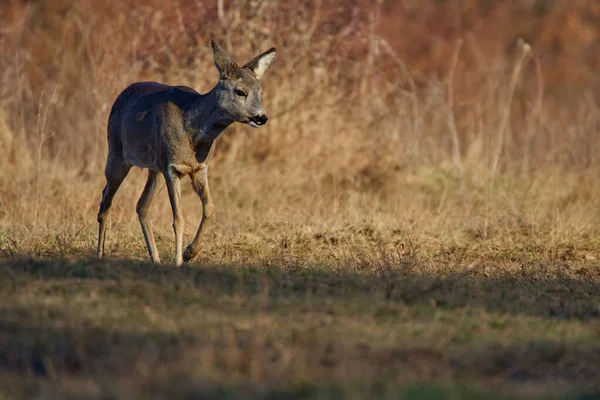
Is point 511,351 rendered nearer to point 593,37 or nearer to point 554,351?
point 554,351

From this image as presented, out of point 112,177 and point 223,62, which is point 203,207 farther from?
point 223,62

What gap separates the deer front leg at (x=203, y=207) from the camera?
9.90 meters

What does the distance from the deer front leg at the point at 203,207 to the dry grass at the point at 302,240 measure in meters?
0.20

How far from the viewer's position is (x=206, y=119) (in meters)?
9.96

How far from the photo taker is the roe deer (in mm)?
9938

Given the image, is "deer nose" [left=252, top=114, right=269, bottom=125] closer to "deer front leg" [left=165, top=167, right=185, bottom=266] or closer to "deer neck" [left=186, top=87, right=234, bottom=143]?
"deer neck" [left=186, top=87, right=234, bottom=143]

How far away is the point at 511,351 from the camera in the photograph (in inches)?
244

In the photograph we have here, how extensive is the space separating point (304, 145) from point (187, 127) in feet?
17.9

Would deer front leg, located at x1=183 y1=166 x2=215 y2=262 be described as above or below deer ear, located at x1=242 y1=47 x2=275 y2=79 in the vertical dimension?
below

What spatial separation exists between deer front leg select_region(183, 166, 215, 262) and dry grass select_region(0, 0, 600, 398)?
0.20 meters

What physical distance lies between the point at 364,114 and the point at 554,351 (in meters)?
9.81

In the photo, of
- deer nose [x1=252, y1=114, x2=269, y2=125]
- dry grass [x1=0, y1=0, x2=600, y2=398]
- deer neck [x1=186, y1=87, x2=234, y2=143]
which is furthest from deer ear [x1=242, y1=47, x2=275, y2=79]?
dry grass [x1=0, y1=0, x2=600, y2=398]

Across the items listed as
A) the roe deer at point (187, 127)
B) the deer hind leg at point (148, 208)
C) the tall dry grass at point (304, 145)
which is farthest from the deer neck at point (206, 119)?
the tall dry grass at point (304, 145)

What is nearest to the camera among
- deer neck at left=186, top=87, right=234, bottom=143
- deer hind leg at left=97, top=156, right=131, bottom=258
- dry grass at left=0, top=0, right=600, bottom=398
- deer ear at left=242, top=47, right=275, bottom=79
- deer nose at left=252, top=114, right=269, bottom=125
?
dry grass at left=0, top=0, right=600, bottom=398
